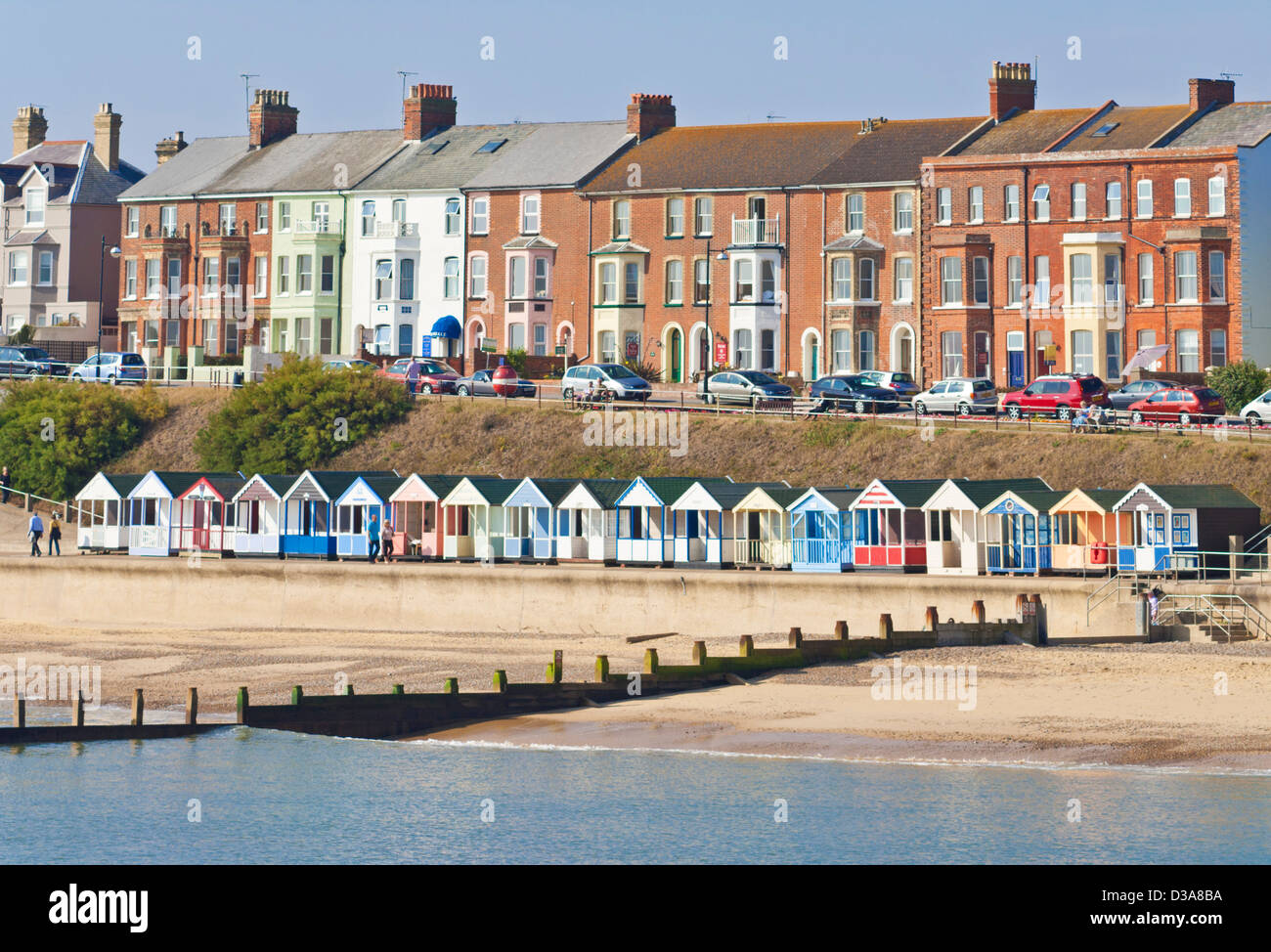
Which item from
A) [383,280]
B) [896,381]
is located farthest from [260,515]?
[383,280]

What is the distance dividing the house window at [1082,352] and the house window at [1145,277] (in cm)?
261

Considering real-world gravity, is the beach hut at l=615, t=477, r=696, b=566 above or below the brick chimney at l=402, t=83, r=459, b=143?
below

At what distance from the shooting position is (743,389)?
7744 centimetres

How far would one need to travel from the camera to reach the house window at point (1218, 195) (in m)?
79.2

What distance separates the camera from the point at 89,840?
36531 mm

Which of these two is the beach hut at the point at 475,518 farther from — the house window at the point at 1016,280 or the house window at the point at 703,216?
the house window at the point at 703,216

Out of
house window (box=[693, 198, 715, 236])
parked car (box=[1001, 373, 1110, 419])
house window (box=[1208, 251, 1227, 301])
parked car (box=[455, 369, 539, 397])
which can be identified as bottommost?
parked car (box=[1001, 373, 1110, 419])

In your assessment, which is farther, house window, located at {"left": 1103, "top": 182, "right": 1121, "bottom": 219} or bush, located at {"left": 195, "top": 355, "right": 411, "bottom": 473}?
house window, located at {"left": 1103, "top": 182, "right": 1121, "bottom": 219}

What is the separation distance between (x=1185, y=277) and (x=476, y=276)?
35453 mm

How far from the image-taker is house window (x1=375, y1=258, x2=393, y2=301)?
100312 millimetres

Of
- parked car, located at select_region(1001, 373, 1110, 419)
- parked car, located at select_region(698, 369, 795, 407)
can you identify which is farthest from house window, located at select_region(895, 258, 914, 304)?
parked car, located at select_region(1001, 373, 1110, 419)

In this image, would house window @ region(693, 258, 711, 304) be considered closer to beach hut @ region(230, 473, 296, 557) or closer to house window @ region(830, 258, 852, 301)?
house window @ region(830, 258, 852, 301)

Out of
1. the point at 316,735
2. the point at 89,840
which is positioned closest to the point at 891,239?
the point at 316,735

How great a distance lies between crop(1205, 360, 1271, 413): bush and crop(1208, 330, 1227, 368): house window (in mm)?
4649
